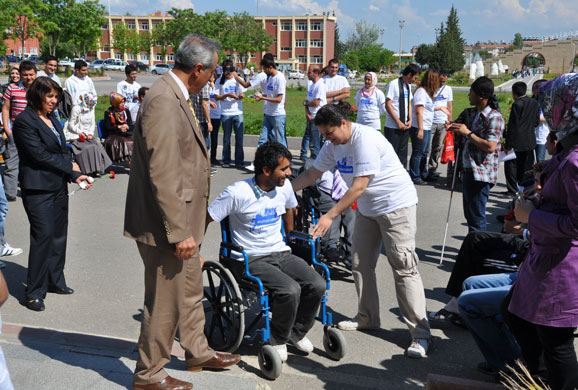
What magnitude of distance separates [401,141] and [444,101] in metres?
1.38

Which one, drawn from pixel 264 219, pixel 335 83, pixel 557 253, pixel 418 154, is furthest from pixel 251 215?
pixel 335 83

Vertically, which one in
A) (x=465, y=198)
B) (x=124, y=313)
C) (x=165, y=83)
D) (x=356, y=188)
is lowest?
(x=124, y=313)

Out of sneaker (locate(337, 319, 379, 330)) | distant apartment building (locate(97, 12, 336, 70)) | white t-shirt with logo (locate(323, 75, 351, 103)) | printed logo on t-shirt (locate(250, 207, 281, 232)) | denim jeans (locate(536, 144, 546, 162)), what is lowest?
sneaker (locate(337, 319, 379, 330))

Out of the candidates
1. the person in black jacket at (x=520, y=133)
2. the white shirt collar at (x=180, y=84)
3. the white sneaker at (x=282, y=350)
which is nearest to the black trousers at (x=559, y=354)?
the white sneaker at (x=282, y=350)

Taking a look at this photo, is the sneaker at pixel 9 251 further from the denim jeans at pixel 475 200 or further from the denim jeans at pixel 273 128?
the denim jeans at pixel 273 128

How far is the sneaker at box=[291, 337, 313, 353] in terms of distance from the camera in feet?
14.2

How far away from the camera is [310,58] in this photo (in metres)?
111

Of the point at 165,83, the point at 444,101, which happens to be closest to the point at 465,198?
the point at 165,83

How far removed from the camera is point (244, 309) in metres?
4.24

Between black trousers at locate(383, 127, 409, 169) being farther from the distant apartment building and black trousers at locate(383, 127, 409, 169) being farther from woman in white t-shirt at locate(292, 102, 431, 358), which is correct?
the distant apartment building

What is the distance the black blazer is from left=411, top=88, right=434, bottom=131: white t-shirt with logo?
6524mm

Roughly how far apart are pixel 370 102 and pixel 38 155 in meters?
6.99

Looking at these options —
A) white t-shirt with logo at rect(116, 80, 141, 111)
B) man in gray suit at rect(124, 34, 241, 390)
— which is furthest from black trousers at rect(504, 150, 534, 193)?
white t-shirt with logo at rect(116, 80, 141, 111)

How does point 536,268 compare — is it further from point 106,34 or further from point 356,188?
point 106,34
